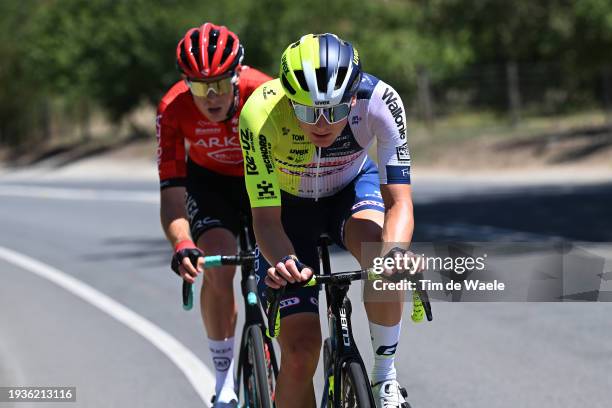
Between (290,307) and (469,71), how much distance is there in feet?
91.0

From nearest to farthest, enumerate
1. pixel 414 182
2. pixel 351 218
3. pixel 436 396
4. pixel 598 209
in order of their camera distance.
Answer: pixel 351 218 < pixel 436 396 < pixel 598 209 < pixel 414 182

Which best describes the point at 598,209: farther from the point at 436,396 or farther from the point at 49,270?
the point at 436,396

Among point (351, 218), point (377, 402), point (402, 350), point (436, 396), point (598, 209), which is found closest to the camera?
point (377, 402)

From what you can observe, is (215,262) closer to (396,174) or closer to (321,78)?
(396,174)

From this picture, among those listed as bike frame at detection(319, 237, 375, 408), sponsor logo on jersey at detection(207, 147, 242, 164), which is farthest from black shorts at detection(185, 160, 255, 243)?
bike frame at detection(319, 237, 375, 408)

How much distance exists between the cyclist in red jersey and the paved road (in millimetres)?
855

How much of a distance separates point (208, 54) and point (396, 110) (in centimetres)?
124

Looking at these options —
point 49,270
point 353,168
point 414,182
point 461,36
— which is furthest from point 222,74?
point 461,36

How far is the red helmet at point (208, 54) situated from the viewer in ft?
17.7

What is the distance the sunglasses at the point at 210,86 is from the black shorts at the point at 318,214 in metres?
0.74

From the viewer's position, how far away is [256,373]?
517cm

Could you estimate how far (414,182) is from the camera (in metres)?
23.1

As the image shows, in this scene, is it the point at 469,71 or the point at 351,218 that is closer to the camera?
the point at 351,218

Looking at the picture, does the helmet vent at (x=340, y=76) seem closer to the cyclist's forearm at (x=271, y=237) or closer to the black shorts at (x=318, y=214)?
the cyclist's forearm at (x=271, y=237)
